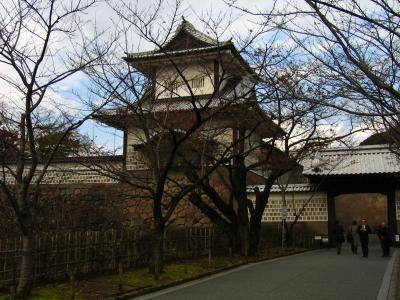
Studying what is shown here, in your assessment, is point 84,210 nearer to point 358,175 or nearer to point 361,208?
point 358,175

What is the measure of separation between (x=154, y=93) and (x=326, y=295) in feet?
24.6

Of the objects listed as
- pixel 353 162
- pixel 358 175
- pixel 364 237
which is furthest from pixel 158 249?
pixel 353 162

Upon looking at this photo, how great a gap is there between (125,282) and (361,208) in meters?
42.2

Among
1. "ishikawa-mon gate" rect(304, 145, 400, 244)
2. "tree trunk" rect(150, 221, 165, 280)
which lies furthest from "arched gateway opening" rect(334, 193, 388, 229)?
"tree trunk" rect(150, 221, 165, 280)

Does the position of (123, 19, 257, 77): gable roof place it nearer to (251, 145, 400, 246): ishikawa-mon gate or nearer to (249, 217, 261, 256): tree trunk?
(249, 217, 261, 256): tree trunk

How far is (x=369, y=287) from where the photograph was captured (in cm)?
1256

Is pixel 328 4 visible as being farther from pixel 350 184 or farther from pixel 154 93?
pixel 350 184

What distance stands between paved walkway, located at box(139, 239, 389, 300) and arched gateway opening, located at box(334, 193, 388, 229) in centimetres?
3411

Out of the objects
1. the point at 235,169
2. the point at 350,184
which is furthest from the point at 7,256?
the point at 350,184

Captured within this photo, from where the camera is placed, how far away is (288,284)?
13.1 m

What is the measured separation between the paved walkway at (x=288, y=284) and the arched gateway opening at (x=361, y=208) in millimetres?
34106

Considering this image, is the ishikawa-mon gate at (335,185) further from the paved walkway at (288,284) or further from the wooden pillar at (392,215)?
the paved walkway at (288,284)

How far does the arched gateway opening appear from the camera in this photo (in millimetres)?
50281

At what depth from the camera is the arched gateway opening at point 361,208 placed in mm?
50281
